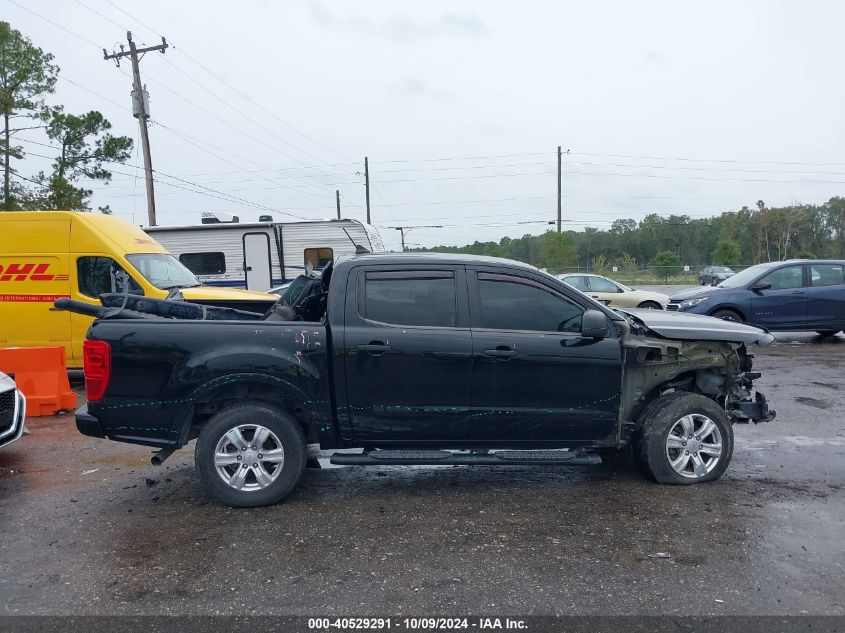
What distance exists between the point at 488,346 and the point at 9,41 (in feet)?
98.5

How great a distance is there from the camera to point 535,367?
186 inches

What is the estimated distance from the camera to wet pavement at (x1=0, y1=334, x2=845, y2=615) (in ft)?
11.2

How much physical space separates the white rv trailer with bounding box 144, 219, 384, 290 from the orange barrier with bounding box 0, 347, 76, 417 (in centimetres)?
830

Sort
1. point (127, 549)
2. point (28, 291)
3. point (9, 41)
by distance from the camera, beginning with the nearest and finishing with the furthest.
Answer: point (127, 549), point (28, 291), point (9, 41)

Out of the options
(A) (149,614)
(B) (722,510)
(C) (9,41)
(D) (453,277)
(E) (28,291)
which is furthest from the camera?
(C) (9,41)

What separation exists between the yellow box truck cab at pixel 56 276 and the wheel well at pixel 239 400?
4.88 meters

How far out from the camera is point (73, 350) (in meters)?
9.63

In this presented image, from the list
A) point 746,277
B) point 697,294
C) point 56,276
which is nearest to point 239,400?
point 56,276

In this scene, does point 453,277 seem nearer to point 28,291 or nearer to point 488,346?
point 488,346

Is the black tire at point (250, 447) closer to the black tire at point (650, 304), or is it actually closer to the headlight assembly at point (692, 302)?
the headlight assembly at point (692, 302)

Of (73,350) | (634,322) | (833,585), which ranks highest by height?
(634,322)

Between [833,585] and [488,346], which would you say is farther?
[488,346]

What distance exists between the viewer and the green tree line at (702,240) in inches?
1836

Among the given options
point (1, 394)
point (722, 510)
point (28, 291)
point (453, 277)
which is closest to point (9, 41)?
point (28, 291)
